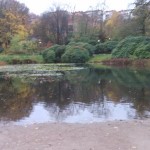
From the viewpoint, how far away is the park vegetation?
56.2 m

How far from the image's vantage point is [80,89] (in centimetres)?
2244

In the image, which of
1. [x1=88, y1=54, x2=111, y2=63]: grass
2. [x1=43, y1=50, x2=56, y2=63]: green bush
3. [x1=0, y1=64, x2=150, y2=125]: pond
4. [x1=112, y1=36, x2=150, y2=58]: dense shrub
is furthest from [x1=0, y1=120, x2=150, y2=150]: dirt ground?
[x1=43, y1=50, x2=56, y2=63]: green bush

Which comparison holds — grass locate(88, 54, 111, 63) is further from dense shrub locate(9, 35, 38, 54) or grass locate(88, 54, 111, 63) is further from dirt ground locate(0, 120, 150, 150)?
dirt ground locate(0, 120, 150, 150)

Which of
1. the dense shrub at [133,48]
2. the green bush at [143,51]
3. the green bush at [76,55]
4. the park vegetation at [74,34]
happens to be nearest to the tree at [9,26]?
the park vegetation at [74,34]

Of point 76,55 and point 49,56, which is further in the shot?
point 49,56

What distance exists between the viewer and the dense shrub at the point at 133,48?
2057 inches

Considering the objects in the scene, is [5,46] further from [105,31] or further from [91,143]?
[91,143]

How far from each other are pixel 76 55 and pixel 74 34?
19.4 m

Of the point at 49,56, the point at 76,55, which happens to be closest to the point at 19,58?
the point at 49,56

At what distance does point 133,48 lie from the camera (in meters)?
54.3

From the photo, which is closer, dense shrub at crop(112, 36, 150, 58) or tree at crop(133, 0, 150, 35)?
dense shrub at crop(112, 36, 150, 58)

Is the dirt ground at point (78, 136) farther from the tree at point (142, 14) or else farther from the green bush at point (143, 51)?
the tree at point (142, 14)

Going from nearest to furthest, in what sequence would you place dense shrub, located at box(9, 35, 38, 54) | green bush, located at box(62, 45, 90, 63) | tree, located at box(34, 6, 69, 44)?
green bush, located at box(62, 45, 90, 63), dense shrub, located at box(9, 35, 38, 54), tree, located at box(34, 6, 69, 44)

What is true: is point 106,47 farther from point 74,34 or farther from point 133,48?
point 74,34
